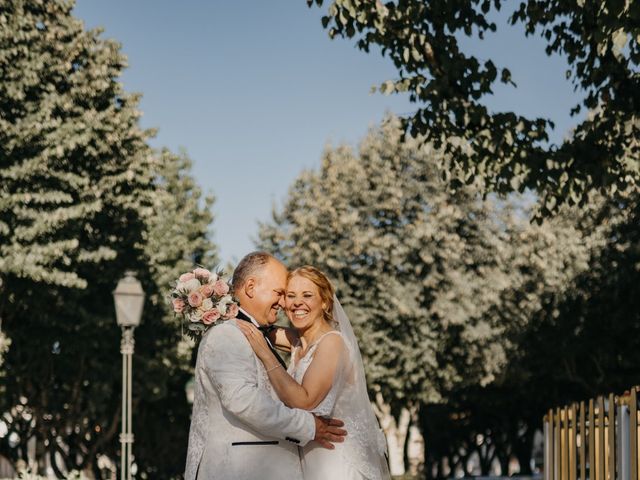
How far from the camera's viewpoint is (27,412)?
33.6 metres

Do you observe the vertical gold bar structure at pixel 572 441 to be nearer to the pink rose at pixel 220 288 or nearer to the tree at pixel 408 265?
the pink rose at pixel 220 288

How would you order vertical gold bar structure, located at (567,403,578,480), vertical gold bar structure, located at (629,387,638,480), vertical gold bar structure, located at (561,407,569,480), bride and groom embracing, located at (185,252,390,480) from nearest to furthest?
bride and groom embracing, located at (185,252,390,480)
vertical gold bar structure, located at (629,387,638,480)
vertical gold bar structure, located at (567,403,578,480)
vertical gold bar structure, located at (561,407,569,480)

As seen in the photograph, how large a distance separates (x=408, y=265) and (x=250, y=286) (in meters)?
28.7

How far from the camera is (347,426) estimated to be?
7059 millimetres

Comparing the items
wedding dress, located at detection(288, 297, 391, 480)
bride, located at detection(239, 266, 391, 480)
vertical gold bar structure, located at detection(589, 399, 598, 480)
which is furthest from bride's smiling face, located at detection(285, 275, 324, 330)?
vertical gold bar structure, located at detection(589, 399, 598, 480)

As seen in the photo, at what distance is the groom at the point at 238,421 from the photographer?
6141 mm

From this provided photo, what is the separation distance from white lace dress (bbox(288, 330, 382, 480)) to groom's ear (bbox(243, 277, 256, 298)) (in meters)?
0.66

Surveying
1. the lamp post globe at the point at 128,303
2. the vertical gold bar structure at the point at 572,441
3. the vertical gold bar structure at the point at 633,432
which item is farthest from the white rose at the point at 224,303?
the lamp post globe at the point at 128,303

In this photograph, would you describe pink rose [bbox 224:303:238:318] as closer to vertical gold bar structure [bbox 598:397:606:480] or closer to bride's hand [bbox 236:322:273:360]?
bride's hand [bbox 236:322:273:360]

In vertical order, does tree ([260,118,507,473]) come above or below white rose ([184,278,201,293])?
above

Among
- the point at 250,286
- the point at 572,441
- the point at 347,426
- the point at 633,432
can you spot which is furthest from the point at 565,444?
the point at 250,286

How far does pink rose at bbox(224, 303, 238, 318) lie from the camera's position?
654 centimetres

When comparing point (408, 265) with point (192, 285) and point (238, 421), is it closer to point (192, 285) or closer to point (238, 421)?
point (192, 285)

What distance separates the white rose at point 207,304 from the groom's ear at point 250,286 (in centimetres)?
22
